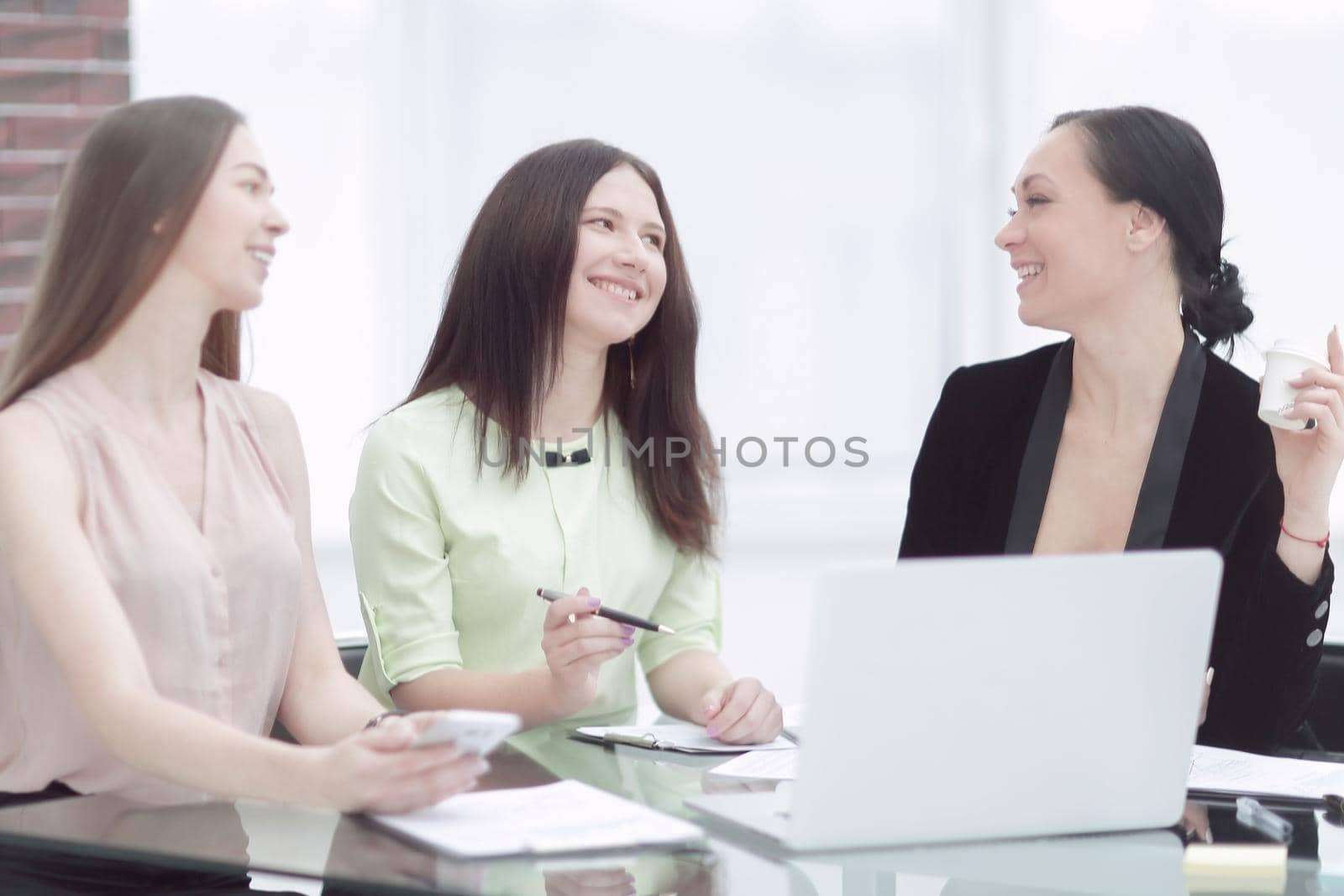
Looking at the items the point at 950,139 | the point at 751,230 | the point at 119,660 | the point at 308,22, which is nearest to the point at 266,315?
the point at 308,22

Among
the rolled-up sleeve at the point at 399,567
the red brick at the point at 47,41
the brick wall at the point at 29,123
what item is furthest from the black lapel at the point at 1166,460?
the red brick at the point at 47,41

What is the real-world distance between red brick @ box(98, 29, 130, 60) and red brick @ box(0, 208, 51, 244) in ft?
1.29

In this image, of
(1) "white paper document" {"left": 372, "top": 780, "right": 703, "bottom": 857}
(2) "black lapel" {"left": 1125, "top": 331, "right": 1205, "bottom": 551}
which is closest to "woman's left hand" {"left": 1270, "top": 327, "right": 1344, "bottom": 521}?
(2) "black lapel" {"left": 1125, "top": 331, "right": 1205, "bottom": 551}

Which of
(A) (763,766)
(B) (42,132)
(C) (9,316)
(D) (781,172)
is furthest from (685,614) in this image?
(D) (781,172)

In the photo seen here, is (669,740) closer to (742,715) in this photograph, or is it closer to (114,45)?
(742,715)

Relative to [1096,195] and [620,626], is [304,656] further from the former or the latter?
[1096,195]

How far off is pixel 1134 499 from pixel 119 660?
1.43 metres

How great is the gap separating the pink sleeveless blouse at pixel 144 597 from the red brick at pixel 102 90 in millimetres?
1963

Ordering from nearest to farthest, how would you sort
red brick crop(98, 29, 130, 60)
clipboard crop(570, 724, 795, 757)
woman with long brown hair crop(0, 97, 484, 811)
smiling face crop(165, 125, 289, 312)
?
woman with long brown hair crop(0, 97, 484, 811)
smiling face crop(165, 125, 289, 312)
clipboard crop(570, 724, 795, 757)
red brick crop(98, 29, 130, 60)

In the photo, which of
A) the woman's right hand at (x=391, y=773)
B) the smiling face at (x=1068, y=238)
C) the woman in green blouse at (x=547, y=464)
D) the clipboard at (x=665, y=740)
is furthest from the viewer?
the smiling face at (x=1068, y=238)

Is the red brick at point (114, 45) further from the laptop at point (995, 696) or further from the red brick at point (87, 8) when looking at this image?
the laptop at point (995, 696)

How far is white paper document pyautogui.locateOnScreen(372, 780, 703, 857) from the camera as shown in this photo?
121cm

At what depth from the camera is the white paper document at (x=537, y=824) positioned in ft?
3.96

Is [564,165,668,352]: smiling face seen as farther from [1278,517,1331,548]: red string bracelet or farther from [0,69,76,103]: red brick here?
[0,69,76,103]: red brick
